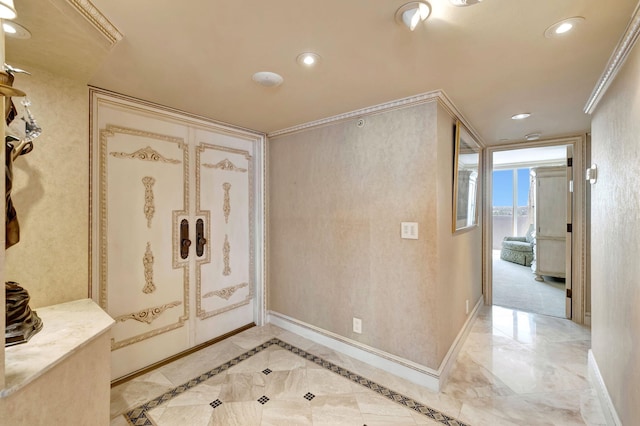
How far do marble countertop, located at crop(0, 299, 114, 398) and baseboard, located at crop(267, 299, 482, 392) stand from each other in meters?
1.88

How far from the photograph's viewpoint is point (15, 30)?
1.31 metres

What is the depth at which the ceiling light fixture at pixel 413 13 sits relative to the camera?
1199 mm

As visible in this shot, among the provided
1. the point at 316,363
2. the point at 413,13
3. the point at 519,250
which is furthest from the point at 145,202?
the point at 519,250

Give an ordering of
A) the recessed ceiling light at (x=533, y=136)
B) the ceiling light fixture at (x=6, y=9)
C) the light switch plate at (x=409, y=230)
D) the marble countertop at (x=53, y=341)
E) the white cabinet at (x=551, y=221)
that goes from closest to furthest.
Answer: the ceiling light fixture at (x=6, y=9) < the marble countertop at (x=53, y=341) < the light switch plate at (x=409, y=230) < the recessed ceiling light at (x=533, y=136) < the white cabinet at (x=551, y=221)

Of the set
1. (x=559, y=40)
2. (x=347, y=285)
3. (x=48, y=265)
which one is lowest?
(x=347, y=285)

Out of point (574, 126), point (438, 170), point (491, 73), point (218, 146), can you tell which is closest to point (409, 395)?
point (438, 170)

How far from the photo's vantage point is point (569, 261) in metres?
3.55

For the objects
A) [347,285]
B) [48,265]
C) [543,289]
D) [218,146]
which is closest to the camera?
[48,265]

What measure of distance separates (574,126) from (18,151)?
4.61 metres

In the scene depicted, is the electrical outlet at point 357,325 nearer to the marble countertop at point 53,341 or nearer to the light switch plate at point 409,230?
the light switch plate at point 409,230

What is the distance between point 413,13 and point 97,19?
1432mm

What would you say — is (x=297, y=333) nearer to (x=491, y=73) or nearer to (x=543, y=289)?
(x=491, y=73)

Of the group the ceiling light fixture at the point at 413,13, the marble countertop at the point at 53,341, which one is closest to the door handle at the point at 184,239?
the marble countertop at the point at 53,341

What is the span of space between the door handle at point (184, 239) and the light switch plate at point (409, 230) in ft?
6.42
